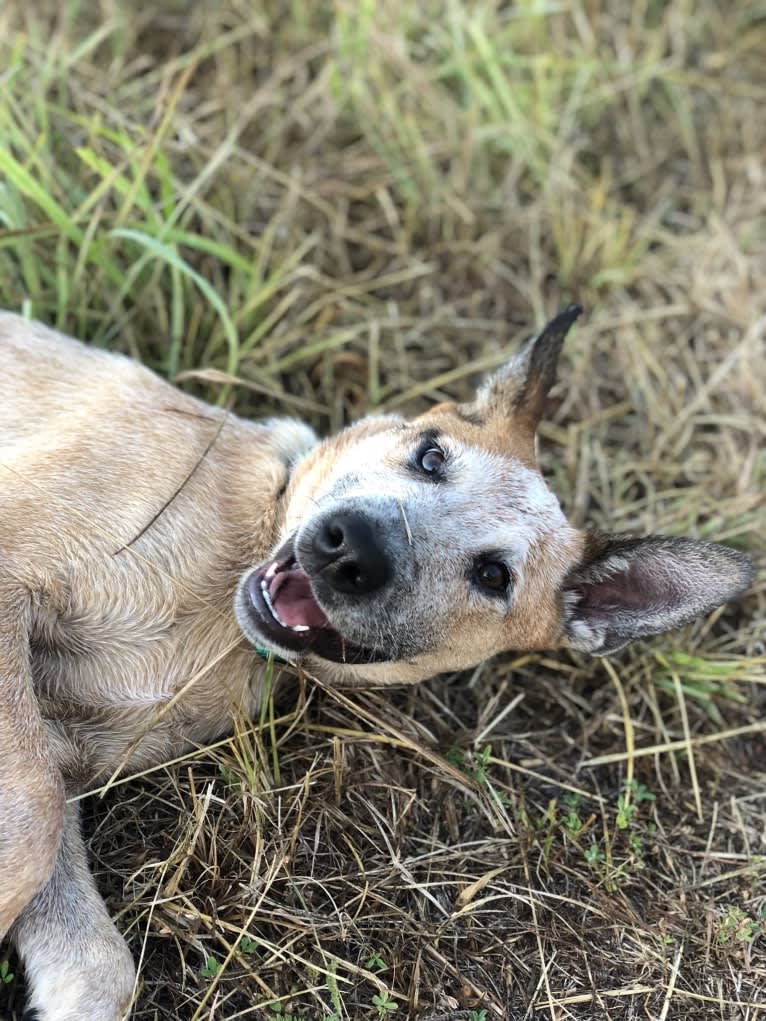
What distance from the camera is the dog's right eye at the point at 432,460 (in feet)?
12.0

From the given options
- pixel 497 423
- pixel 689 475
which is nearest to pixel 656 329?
pixel 689 475

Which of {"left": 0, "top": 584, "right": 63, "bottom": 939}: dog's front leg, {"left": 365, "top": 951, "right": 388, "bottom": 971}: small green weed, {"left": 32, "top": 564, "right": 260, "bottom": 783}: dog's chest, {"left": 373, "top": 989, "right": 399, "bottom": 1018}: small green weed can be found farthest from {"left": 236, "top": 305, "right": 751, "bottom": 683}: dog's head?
{"left": 373, "top": 989, "right": 399, "bottom": 1018}: small green weed

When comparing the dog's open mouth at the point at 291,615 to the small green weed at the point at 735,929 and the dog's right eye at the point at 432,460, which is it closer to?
the dog's right eye at the point at 432,460

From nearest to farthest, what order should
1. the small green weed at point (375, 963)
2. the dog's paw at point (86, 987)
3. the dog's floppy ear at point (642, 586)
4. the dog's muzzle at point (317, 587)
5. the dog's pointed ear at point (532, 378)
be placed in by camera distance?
the dog's paw at point (86, 987)
the dog's muzzle at point (317, 587)
the small green weed at point (375, 963)
the dog's floppy ear at point (642, 586)
the dog's pointed ear at point (532, 378)

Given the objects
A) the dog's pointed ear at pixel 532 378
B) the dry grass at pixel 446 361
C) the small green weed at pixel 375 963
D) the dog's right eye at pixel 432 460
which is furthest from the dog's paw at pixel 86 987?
the dog's pointed ear at pixel 532 378

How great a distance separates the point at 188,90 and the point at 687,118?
3447 mm

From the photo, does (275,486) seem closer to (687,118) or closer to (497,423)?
(497,423)

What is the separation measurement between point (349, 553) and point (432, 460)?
79 cm

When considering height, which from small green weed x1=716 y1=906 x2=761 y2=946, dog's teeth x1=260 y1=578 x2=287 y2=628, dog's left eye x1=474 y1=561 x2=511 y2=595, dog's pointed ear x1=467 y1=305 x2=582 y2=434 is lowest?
small green weed x1=716 y1=906 x2=761 y2=946

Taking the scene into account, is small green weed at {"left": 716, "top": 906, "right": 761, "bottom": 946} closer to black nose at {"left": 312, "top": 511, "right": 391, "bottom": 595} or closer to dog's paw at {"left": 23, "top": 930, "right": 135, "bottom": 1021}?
black nose at {"left": 312, "top": 511, "right": 391, "bottom": 595}

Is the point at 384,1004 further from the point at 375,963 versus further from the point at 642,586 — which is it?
the point at 642,586

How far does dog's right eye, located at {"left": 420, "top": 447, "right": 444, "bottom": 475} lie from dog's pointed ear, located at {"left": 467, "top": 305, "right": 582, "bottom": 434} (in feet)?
1.41

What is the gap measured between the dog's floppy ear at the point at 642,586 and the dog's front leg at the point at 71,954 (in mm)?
2161

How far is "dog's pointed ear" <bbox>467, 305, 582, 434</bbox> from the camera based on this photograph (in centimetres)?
392
